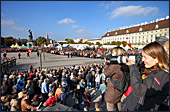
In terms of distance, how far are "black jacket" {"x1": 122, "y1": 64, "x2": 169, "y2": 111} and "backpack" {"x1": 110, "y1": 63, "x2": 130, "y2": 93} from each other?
2.10 feet

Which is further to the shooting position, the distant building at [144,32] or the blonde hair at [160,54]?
the distant building at [144,32]

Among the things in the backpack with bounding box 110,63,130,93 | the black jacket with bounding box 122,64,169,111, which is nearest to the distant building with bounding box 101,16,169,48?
the backpack with bounding box 110,63,130,93

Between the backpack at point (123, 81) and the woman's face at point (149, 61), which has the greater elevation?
the woman's face at point (149, 61)

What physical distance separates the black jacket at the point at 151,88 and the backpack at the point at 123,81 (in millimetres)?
639

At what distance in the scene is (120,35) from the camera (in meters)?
85.3

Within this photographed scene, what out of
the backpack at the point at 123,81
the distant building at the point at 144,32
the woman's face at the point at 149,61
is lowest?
the backpack at the point at 123,81

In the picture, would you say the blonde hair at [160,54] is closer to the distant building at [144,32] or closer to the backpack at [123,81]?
the backpack at [123,81]

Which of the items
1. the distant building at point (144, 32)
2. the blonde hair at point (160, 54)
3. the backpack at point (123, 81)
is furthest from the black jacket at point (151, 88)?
the distant building at point (144, 32)

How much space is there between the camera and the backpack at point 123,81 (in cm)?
194

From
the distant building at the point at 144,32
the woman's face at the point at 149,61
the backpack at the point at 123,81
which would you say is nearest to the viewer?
the woman's face at the point at 149,61

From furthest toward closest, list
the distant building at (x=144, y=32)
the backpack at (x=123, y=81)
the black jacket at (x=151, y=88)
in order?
the distant building at (x=144, y=32)
the backpack at (x=123, y=81)
the black jacket at (x=151, y=88)

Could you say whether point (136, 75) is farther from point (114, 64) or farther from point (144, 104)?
point (114, 64)

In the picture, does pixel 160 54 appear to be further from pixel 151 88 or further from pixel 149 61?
pixel 151 88

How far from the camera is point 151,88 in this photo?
3.80 feet
